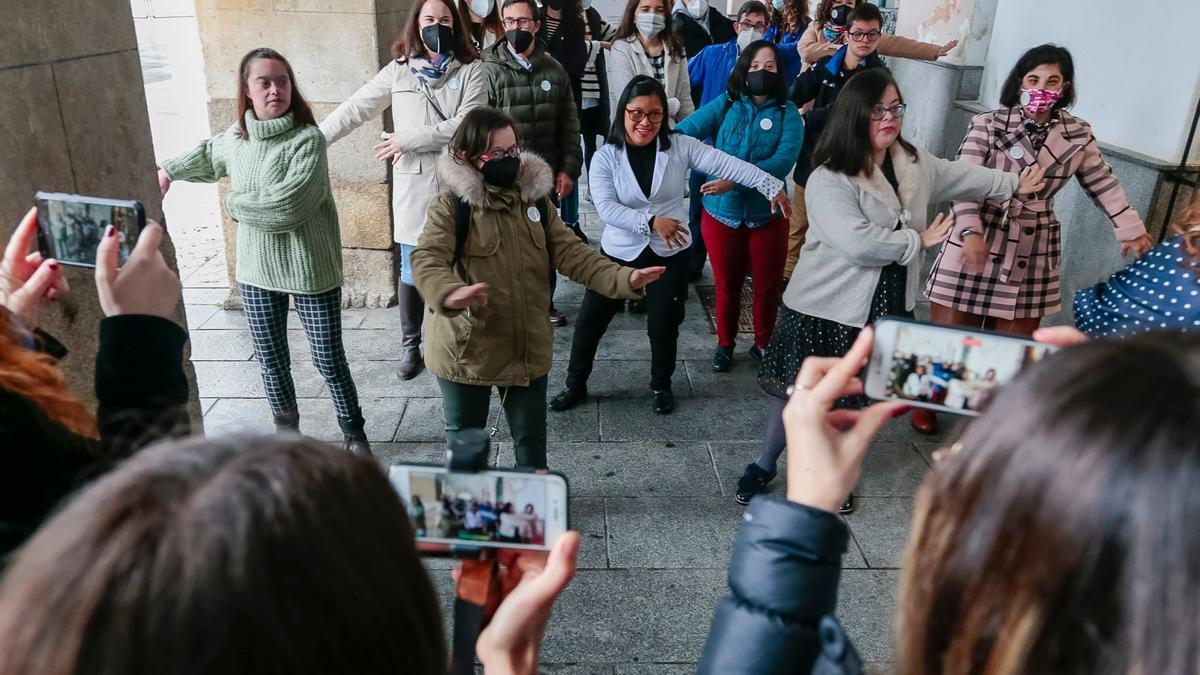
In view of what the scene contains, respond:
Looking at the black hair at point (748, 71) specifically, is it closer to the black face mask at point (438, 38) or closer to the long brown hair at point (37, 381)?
the black face mask at point (438, 38)

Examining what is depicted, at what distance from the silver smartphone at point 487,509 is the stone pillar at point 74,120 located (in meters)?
1.97

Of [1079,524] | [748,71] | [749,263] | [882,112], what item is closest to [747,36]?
[748,71]

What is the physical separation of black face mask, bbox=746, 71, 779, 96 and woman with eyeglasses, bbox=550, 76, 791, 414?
579 mm

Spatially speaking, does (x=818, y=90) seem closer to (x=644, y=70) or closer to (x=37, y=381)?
(x=644, y=70)

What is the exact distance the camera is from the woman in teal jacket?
4621 millimetres

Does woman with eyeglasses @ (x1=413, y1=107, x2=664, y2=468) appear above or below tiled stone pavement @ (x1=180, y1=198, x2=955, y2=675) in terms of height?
above

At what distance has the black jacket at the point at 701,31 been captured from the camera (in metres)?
7.61

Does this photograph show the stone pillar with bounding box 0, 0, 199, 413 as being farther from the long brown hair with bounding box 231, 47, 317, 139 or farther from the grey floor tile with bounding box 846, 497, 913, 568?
the grey floor tile with bounding box 846, 497, 913, 568

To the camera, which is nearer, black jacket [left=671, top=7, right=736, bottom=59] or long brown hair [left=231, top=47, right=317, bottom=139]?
long brown hair [left=231, top=47, right=317, bottom=139]

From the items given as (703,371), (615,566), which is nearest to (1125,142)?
(703,371)

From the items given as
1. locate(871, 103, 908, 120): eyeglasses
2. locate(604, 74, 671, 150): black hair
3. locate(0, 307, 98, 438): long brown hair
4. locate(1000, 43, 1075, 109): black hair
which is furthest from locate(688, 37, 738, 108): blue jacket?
locate(0, 307, 98, 438): long brown hair

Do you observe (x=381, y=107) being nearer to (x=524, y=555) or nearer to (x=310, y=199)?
(x=310, y=199)

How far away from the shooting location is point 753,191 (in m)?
4.57

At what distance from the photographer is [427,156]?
4.64 m
